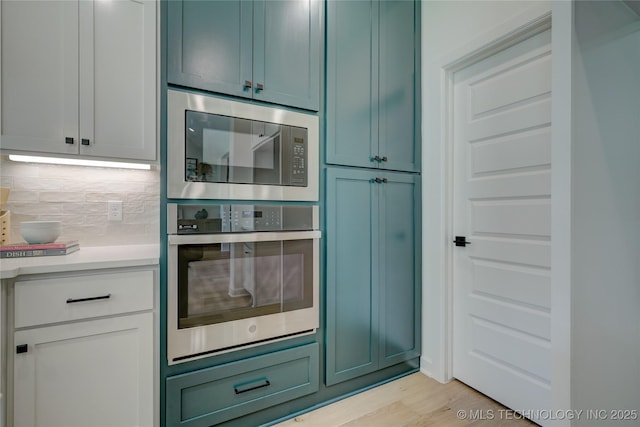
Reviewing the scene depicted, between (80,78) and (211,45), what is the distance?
22.6 inches

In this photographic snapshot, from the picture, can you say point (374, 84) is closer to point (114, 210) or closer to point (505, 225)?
point (505, 225)

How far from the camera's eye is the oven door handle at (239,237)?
1.40m

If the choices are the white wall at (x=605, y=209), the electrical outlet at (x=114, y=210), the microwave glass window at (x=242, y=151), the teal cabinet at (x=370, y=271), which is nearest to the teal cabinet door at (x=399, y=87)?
the teal cabinet at (x=370, y=271)

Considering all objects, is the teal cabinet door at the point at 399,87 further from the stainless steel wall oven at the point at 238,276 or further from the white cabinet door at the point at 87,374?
the white cabinet door at the point at 87,374

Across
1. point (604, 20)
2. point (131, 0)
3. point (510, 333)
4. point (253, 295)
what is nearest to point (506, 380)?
point (510, 333)

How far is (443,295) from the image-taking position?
6.81 ft

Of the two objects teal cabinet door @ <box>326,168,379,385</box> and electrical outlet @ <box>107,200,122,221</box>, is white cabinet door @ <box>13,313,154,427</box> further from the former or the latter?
teal cabinet door @ <box>326,168,379,385</box>

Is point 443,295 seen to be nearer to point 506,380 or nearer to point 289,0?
point 506,380

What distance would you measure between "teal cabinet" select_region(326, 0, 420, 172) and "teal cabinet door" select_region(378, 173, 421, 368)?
18 cm

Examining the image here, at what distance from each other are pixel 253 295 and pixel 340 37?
5.17 feet

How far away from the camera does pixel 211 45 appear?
148 cm

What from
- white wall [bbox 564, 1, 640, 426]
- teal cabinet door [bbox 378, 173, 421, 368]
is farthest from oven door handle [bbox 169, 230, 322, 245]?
white wall [bbox 564, 1, 640, 426]

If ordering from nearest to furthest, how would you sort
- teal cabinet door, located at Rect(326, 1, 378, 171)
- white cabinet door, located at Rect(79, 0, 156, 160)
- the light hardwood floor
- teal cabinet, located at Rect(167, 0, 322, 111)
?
white cabinet door, located at Rect(79, 0, 156, 160) → teal cabinet, located at Rect(167, 0, 322, 111) → the light hardwood floor → teal cabinet door, located at Rect(326, 1, 378, 171)

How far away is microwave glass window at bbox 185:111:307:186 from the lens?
145 centimetres
